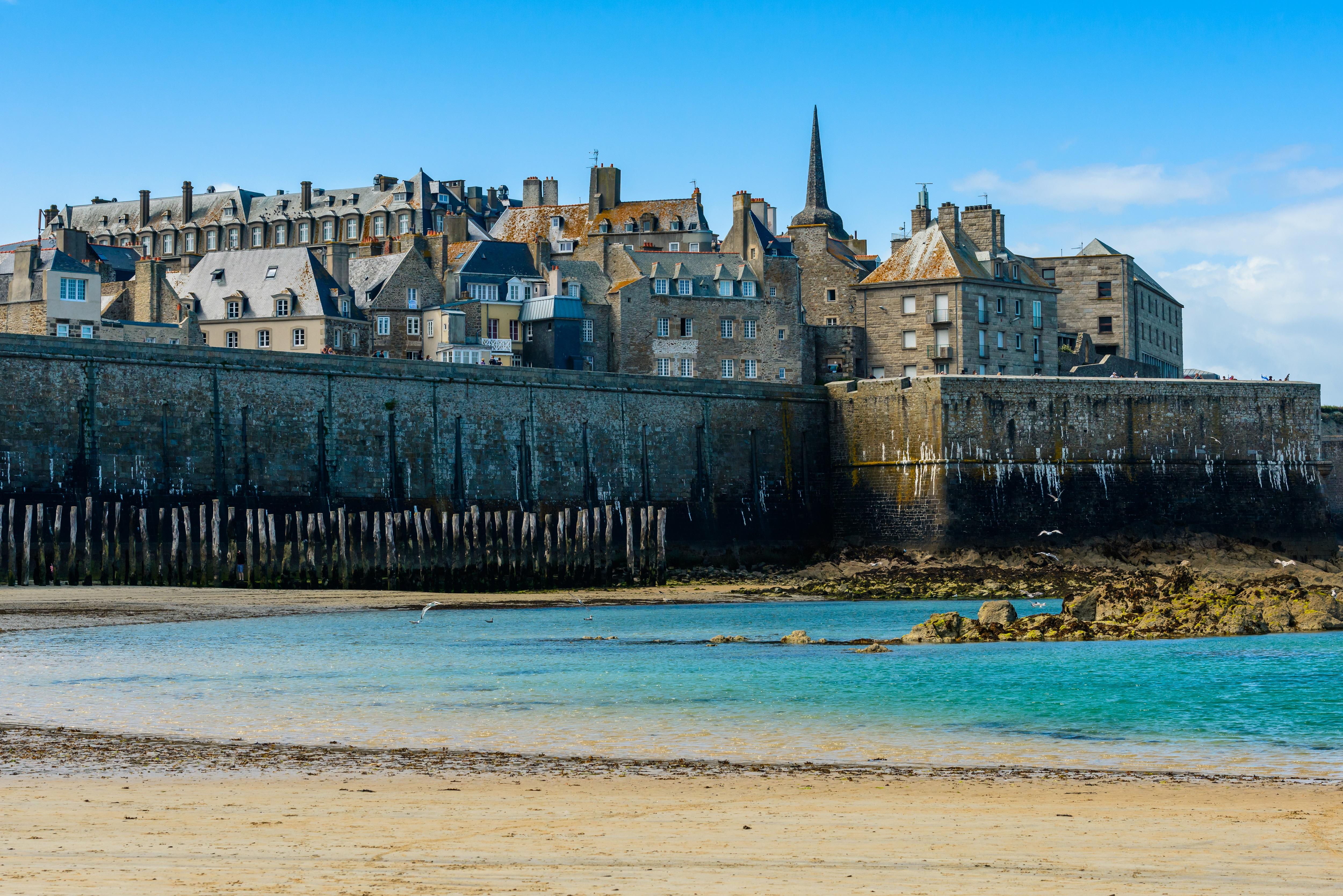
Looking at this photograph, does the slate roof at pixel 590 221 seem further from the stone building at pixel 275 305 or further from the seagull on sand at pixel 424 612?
the seagull on sand at pixel 424 612

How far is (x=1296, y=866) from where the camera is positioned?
7949 millimetres

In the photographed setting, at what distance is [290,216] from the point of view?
278 feet

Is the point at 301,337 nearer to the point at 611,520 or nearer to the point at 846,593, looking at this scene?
the point at 611,520

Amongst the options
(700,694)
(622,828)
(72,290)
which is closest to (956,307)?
(72,290)

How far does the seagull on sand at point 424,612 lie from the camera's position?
2723cm

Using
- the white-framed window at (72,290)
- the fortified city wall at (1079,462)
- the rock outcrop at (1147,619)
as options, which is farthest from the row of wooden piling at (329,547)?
the white-framed window at (72,290)

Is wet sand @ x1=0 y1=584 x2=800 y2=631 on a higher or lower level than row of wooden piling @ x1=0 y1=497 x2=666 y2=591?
lower

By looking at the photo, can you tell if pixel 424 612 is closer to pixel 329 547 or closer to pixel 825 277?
pixel 329 547

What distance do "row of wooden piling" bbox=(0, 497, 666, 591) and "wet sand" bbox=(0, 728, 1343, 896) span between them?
20746 millimetres

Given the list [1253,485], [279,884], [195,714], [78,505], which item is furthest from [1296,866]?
[1253,485]

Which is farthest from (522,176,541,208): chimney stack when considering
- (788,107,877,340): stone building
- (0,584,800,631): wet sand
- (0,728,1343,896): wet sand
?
(0,728,1343,896): wet sand

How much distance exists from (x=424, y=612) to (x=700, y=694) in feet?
33.1

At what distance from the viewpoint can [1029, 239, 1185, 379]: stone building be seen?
67.1 m

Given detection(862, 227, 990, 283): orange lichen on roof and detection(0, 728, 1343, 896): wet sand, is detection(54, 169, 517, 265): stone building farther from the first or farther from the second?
detection(0, 728, 1343, 896): wet sand
